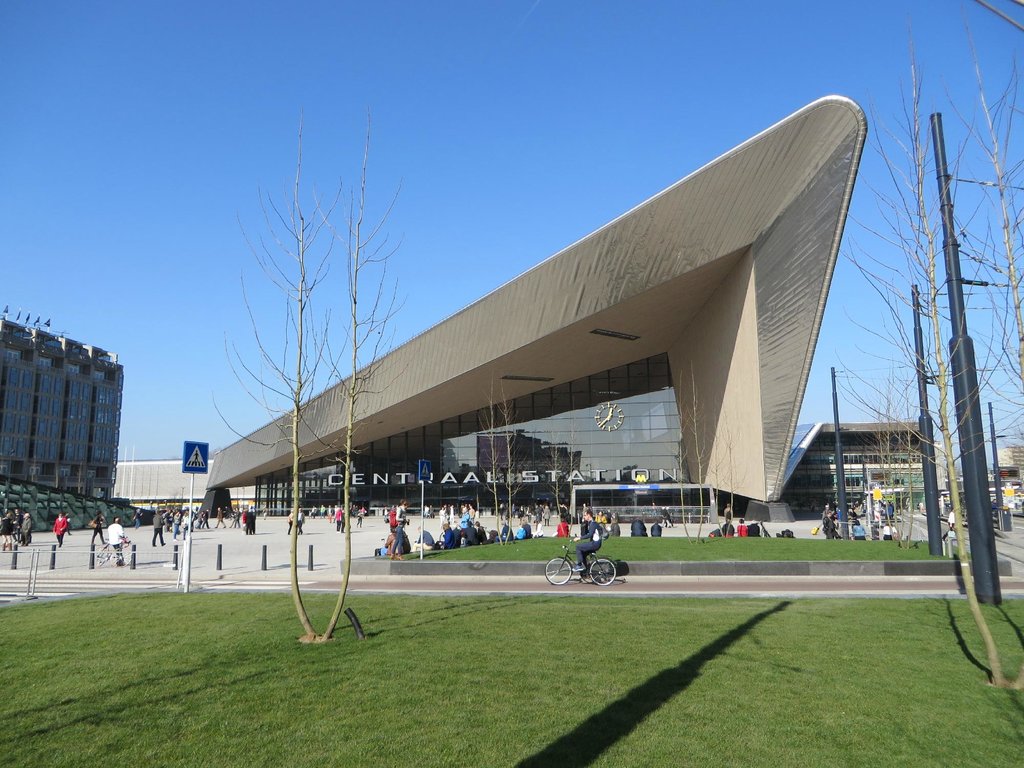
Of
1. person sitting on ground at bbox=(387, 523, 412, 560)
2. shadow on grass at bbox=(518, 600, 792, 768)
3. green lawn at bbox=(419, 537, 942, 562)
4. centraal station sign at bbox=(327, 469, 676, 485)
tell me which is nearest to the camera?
shadow on grass at bbox=(518, 600, 792, 768)

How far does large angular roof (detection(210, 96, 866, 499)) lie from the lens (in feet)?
74.1

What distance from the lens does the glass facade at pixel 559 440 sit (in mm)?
41062

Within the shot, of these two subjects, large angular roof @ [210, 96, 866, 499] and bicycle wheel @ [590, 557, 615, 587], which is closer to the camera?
bicycle wheel @ [590, 557, 615, 587]

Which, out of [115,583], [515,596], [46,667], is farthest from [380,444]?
[46,667]

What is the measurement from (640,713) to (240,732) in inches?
111

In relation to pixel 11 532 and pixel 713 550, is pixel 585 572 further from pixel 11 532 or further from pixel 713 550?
pixel 11 532

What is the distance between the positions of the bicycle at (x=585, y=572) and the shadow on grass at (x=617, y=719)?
6.70m

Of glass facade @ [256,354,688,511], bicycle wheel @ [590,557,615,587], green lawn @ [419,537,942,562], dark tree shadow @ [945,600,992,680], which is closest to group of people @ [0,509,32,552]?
green lawn @ [419,537,942,562]

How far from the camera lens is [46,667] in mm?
6660

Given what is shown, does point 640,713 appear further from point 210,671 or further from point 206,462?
point 206,462

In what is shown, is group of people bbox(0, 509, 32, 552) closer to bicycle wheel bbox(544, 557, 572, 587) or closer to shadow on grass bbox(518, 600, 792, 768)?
bicycle wheel bbox(544, 557, 572, 587)

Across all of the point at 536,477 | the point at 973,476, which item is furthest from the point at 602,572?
the point at 536,477

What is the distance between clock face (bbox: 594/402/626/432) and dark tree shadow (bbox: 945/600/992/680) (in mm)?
31832

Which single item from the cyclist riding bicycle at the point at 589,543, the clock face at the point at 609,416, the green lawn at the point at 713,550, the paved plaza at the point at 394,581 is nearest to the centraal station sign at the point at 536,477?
the clock face at the point at 609,416
